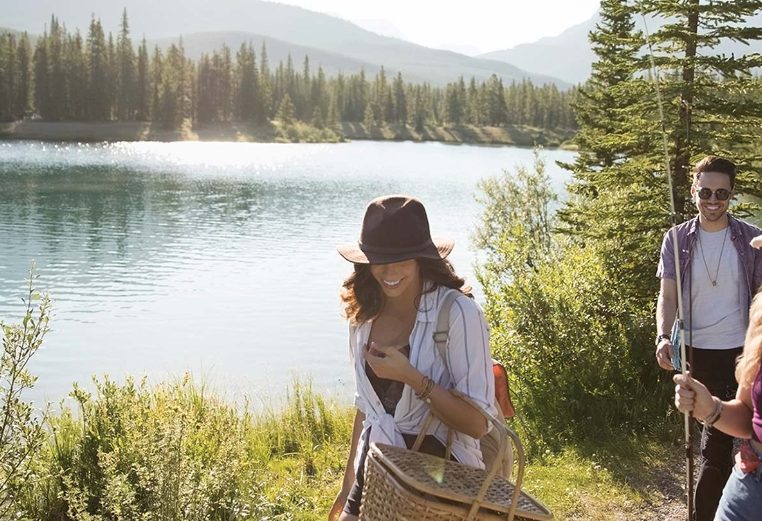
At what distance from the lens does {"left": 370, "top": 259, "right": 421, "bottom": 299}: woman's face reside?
2.98 metres

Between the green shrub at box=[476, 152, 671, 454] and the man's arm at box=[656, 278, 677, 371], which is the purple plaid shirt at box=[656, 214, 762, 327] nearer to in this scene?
the man's arm at box=[656, 278, 677, 371]

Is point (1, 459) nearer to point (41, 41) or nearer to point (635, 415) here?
point (635, 415)

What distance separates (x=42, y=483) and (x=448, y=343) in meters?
4.66

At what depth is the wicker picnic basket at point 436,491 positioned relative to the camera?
2439 millimetres

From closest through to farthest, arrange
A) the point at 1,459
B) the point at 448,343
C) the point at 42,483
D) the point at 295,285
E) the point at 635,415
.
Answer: the point at 448,343 < the point at 1,459 < the point at 42,483 < the point at 635,415 < the point at 295,285

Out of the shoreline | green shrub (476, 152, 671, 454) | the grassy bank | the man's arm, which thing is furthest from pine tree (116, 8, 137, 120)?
the man's arm

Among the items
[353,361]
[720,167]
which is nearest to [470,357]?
[353,361]

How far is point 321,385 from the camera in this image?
15.8 metres

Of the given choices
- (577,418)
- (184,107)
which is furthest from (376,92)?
(577,418)

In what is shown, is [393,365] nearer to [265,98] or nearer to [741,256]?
[741,256]

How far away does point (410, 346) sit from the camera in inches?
116

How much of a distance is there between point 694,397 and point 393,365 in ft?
3.92

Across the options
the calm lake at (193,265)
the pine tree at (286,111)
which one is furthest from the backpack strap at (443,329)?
the pine tree at (286,111)

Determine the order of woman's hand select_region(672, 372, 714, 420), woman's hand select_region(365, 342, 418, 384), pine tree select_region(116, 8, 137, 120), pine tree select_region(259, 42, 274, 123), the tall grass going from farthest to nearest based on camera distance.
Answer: pine tree select_region(259, 42, 274, 123) → pine tree select_region(116, 8, 137, 120) → the tall grass → woman's hand select_region(672, 372, 714, 420) → woman's hand select_region(365, 342, 418, 384)
